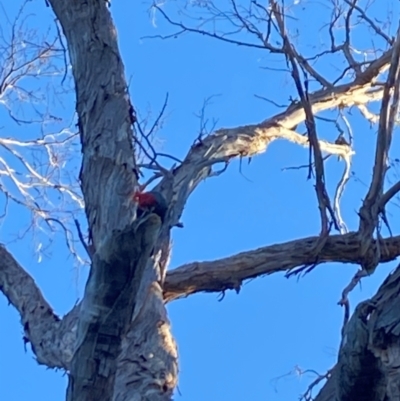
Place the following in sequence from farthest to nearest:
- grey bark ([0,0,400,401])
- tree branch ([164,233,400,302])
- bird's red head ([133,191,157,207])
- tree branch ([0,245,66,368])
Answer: tree branch ([164,233,400,302]) → tree branch ([0,245,66,368]) → bird's red head ([133,191,157,207]) → grey bark ([0,0,400,401])

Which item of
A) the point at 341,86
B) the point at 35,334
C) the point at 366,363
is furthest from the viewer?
the point at 341,86

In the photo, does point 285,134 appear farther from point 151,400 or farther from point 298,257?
point 151,400

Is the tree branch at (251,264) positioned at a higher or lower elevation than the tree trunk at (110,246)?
higher

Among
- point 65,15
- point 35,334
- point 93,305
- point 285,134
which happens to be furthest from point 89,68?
point 285,134

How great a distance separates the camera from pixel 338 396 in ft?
6.76

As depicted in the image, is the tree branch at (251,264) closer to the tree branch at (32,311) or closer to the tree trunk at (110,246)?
the tree trunk at (110,246)

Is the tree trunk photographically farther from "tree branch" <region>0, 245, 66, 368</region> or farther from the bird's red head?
"tree branch" <region>0, 245, 66, 368</region>

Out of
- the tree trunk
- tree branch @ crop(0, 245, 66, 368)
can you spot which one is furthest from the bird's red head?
tree branch @ crop(0, 245, 66, 368)

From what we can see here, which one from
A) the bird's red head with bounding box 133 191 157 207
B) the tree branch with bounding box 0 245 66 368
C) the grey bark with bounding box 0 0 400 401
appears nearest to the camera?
the grey bark with bounding box 0 0 400 401

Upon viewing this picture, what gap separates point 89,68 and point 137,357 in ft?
3.88

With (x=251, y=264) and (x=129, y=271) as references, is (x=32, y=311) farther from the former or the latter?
(x=129, y=271)

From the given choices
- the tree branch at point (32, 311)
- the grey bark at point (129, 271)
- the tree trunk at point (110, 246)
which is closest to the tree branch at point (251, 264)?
the grey bark at point (129, 271)

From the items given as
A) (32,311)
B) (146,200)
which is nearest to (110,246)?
(146,200)

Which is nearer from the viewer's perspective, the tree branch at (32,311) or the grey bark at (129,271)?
the grey bark at (129,271)
